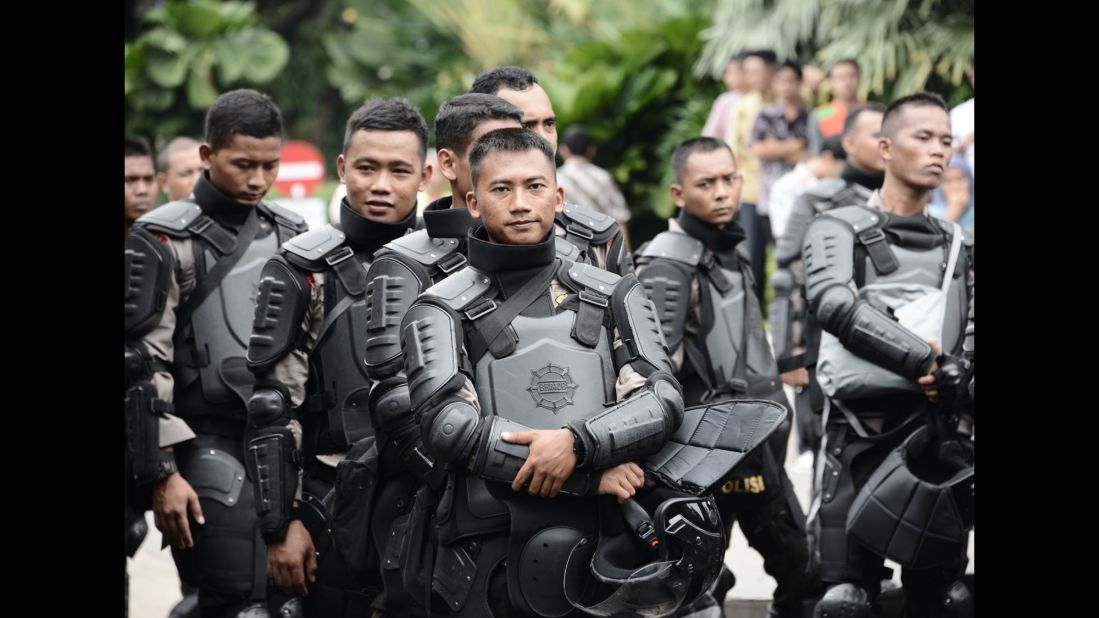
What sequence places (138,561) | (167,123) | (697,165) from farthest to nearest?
(167,123)
(138,561)
(697,165)

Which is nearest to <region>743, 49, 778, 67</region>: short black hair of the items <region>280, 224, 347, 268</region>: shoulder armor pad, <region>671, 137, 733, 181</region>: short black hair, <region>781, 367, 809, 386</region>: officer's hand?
<region>781, 367, 809, 386</region>: officer's hand

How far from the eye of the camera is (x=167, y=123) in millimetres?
23266

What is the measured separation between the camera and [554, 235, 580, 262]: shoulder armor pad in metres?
4.51

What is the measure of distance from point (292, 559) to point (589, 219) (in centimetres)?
154

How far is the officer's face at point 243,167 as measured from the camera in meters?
5.79

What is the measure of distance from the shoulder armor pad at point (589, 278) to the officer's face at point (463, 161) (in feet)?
2.54

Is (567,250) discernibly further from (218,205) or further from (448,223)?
(218,205)

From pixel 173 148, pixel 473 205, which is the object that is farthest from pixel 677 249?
pixel 173 148

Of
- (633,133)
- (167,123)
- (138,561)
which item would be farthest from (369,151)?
(167,123)

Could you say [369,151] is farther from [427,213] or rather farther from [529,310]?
[529,310]

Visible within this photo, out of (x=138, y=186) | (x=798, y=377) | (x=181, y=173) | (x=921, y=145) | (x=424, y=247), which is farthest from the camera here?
(x=181, y=173)

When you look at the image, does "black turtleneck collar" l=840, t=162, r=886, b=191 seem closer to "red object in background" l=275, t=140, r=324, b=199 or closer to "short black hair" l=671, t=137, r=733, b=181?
"short black hair" l=671, t=137, r=733, b=181

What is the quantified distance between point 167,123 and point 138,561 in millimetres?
15309

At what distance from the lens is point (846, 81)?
11562 mm
